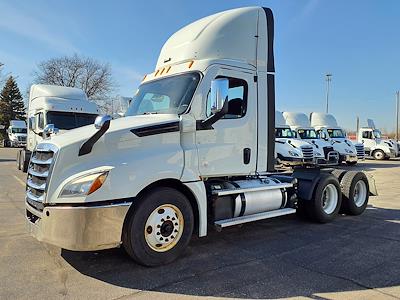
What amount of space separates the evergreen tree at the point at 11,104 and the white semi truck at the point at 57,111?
50.7 metres

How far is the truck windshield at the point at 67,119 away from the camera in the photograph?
1544 centimetres

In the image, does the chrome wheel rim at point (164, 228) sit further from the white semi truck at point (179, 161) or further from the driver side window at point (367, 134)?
A: the driver side window at point (367, 134)

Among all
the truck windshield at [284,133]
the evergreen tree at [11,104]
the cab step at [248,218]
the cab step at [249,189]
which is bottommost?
the cab step at [248,218]

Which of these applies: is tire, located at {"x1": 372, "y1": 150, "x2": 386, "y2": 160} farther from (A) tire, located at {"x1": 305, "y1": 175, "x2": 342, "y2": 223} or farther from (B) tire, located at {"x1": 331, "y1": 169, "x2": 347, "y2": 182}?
(A) tire, located at {"x1": 305, "y1": 175, "x2": 342, "y2": 223}

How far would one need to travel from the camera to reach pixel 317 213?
740cm

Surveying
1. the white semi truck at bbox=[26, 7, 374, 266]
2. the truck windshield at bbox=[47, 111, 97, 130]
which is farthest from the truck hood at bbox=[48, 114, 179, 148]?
the truck windshield at bbox=[47, 111, 97, 130]

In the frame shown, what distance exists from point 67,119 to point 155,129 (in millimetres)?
12066

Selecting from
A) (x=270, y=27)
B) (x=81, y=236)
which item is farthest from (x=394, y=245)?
(x=81, y=236)

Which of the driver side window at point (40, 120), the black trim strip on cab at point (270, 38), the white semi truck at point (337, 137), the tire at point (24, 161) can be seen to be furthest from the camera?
the white semi truck at point (337, 137)

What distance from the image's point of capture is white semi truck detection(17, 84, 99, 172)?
50.9 ft

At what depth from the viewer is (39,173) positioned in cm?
476

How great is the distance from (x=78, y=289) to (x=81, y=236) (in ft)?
1.89

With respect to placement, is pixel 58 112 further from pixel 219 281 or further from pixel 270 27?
pixel 219 281

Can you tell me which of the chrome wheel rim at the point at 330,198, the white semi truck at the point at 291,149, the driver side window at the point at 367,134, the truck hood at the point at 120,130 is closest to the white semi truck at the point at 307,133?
the white semi truck at the point at 291,149
